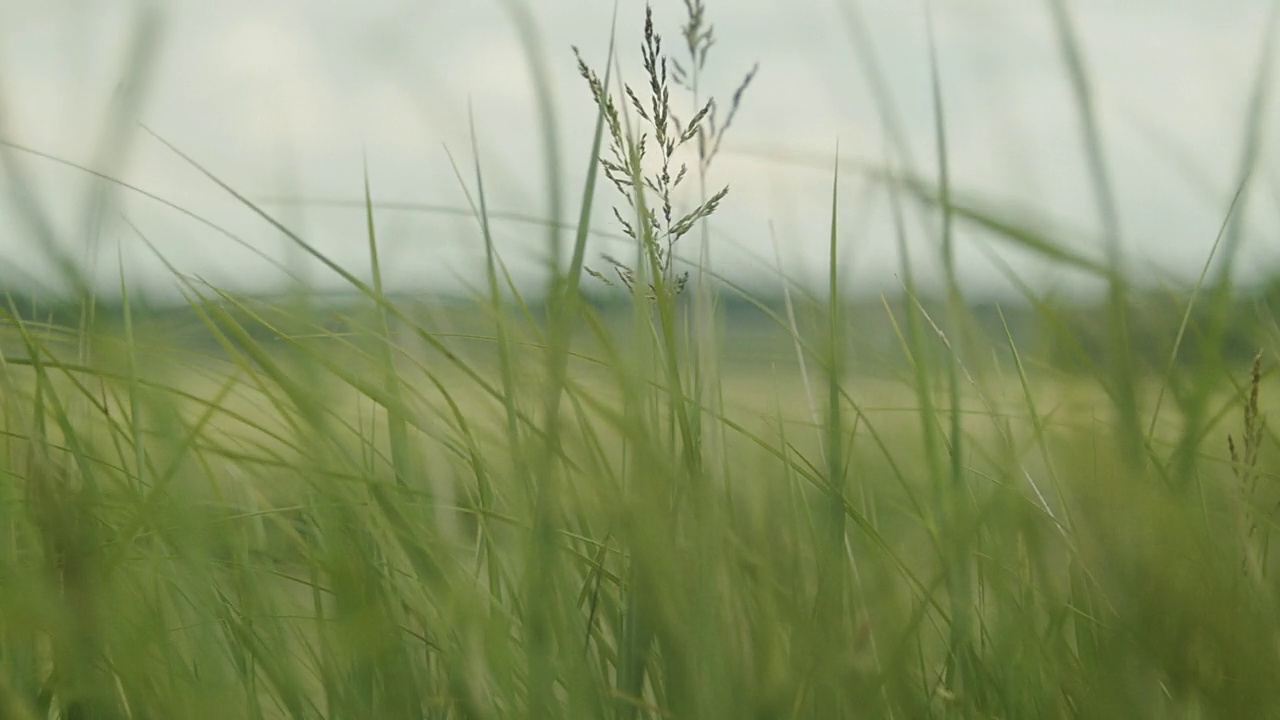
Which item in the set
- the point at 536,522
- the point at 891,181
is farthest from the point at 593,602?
the point at 891,181

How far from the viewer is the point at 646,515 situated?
73 cm

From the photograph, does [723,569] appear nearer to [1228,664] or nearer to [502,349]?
[502,349]

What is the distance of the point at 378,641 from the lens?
2.79ft

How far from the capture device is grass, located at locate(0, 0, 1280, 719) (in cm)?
75

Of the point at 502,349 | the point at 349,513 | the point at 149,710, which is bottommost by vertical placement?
the point at 149,710

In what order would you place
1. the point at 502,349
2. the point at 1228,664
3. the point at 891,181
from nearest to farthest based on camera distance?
1. the point at 1228,664
2. the point at 502,349
3. the point at 891,181

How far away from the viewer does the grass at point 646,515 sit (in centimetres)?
75

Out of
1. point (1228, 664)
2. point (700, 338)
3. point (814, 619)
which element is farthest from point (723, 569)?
point (1228, 664)

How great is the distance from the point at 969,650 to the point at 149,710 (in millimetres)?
594

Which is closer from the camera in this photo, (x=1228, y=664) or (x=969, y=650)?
(x=1228, y=664)

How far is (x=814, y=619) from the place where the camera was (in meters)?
0.83

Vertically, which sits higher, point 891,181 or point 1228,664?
point 891,181

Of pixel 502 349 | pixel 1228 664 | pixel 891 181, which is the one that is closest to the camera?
pixel 1228 664

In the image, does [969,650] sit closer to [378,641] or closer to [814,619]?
[814,619]
